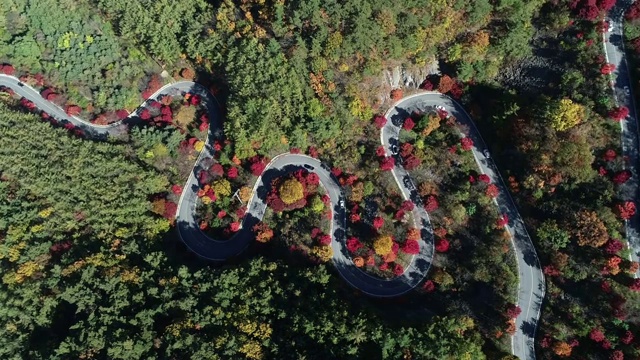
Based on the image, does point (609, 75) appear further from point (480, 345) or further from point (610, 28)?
point (480, 345)

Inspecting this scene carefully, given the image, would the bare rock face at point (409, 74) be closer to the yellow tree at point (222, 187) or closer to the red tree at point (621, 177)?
the red tree at point (621, 177)

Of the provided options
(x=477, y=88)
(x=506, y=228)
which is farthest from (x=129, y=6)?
(x=506, y=228)

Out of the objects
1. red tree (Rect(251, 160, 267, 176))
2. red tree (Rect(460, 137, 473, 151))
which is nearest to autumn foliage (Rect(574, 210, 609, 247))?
red tree (Rect(460, 137, 473, 151))

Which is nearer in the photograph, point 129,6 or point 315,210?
point 315,210

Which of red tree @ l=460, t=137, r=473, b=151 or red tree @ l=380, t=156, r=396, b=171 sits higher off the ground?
red tree @ l=460, t=137, r=473, b=151

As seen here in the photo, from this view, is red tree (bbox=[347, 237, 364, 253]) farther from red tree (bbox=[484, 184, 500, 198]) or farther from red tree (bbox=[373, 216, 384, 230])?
red tree (bbox=[484, 184, 500, 198])

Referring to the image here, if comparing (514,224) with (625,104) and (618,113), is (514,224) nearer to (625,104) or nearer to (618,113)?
(618,113)

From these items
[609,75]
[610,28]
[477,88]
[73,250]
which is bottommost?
[73,250]
